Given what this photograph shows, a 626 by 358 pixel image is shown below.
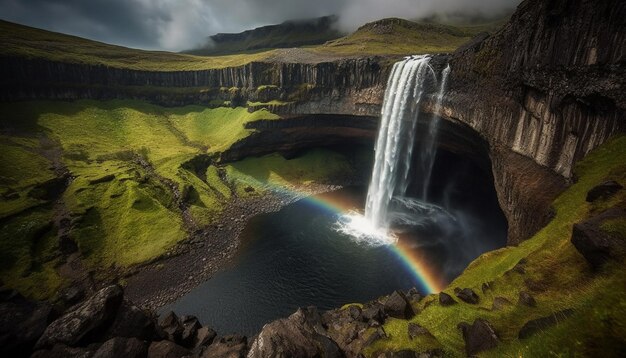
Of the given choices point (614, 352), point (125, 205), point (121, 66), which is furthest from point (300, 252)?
point (121, 66)

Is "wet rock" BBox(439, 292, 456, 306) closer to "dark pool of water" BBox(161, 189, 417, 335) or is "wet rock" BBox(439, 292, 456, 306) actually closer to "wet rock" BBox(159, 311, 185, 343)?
"wet rock" BBox(159, 311, 185, 343)

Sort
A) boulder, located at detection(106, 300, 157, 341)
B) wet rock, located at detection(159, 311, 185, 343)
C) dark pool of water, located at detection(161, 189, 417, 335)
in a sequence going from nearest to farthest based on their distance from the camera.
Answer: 1. boulder, located at detection(106, 300, 157, 341)
2. wet rock, located at detection(159, 311, 185, 343)
3. dark pool of water, located at detection(161, 189, 417, 335)

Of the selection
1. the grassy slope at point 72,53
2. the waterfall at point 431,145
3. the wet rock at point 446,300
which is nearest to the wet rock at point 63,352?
the wet rock at point 446,300

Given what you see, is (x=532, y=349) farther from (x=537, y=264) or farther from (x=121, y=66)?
(x=121, y=66)

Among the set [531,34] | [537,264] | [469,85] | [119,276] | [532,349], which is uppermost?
[531,34]

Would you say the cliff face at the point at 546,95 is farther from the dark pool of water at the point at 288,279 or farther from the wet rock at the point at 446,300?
the dark pool of water at the point at 288,279

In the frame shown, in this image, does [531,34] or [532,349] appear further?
[531,34]

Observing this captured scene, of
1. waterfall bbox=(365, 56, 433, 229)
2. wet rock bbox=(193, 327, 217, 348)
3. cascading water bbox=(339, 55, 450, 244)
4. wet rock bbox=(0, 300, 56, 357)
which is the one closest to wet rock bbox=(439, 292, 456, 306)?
wet rock bbox=(193, 327, 217, 348)
